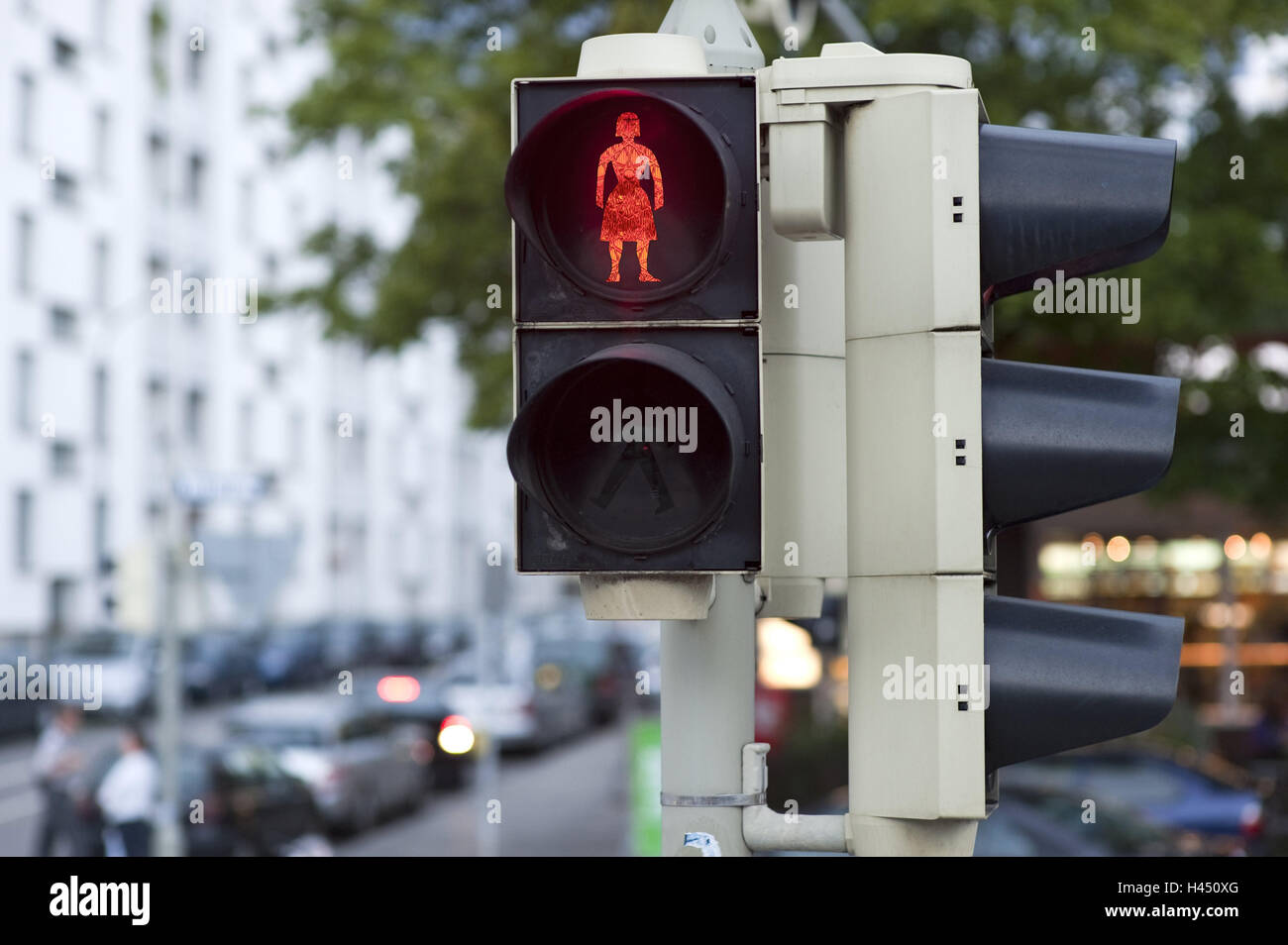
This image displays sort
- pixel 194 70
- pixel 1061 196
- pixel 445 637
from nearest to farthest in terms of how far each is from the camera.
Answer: pixel 1061 196, pixel 194 70, pixel 445 637

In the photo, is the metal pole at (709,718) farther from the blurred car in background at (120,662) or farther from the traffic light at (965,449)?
the blurred car in background at (120,662)

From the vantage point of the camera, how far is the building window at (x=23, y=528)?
1575 inches

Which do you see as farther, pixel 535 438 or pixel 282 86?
pixel 282 86

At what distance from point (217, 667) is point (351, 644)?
35.4ft

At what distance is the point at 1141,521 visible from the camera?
27547mm

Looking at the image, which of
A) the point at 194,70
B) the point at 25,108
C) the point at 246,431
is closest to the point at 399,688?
the point at 25,108

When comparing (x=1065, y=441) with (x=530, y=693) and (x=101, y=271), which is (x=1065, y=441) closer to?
(x=530, y=693)

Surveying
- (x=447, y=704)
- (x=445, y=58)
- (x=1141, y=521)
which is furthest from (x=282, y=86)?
(x=445, y=58)

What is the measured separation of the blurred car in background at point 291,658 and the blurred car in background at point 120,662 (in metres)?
6.39

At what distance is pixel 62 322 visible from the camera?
41.8m
